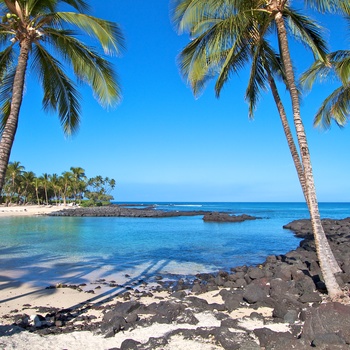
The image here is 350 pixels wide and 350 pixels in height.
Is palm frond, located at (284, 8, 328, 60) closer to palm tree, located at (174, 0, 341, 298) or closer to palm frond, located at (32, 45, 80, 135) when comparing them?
palm tree, located at (174, 0, 341, 298)

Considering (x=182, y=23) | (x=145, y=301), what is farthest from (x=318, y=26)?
(x=145, y=301)

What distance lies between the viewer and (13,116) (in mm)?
6539

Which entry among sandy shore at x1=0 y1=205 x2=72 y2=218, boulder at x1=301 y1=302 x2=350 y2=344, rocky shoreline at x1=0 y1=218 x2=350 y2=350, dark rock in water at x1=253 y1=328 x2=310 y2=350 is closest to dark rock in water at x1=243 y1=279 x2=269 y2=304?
rocky shoreline at x1=0 y1=218 x2=350 y2=350

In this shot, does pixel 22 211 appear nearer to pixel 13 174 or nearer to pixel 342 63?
pixel 13 174

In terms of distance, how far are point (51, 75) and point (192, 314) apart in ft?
22.9

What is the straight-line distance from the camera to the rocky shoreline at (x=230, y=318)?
5.32 m

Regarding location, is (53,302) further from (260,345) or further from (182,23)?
(182,23)

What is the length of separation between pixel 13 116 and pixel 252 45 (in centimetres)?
743

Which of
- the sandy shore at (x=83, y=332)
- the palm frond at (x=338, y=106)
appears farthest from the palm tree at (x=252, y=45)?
the palm frond at (x=338, y=106)

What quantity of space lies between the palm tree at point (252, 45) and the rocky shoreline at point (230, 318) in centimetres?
143

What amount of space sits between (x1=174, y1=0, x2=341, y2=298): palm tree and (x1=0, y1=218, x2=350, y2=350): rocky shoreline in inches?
56.1

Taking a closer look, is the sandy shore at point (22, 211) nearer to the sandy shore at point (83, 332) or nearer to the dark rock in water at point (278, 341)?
the sandy shore at point (83, 332)

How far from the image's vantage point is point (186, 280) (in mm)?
12250

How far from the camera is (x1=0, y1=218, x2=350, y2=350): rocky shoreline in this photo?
5.32 metres
